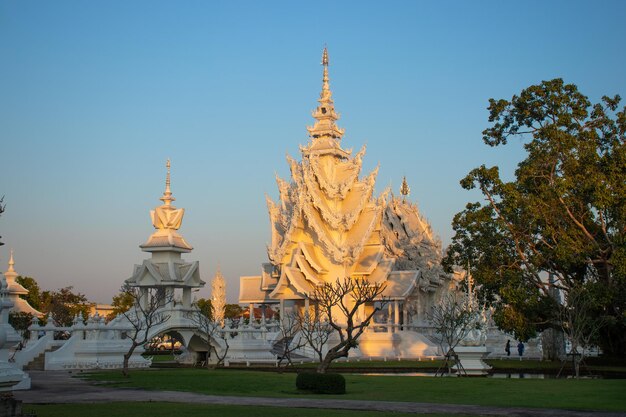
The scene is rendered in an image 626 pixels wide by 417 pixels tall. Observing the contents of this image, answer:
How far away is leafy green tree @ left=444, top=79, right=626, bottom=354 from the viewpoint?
33.5m

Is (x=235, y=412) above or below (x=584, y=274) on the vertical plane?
below

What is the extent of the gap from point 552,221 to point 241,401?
21.2m

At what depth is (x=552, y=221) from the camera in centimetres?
3503

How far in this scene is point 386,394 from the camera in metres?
19.9

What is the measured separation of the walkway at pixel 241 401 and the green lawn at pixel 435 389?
105 cm

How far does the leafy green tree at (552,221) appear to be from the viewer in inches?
1320

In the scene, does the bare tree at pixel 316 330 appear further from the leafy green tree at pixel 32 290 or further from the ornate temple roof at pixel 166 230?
the leafy green tree at pixel 32 290

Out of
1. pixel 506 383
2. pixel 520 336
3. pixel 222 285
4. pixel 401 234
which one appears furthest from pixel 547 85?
pixel 222 285

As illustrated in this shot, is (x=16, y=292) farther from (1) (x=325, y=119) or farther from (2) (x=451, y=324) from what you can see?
(2) (x=451, y=324)

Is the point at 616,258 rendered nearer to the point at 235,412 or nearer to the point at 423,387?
the point at 423,387

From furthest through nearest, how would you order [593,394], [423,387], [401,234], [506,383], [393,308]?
[401,234] → [393,308] → [506,383] → [423,387] → [593,394]

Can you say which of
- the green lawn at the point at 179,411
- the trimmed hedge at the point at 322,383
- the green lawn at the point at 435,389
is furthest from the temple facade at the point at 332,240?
the green lawn at the point at 179,411

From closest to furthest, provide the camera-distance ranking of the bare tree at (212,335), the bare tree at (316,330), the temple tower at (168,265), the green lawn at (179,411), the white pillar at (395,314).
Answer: the green lawn at (179,411) < the bare tree at (316,330) < the bare tree at (212,335) < the temple tower at (168,265) < the white pillar at (395,314)

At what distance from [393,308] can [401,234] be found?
370 inches
